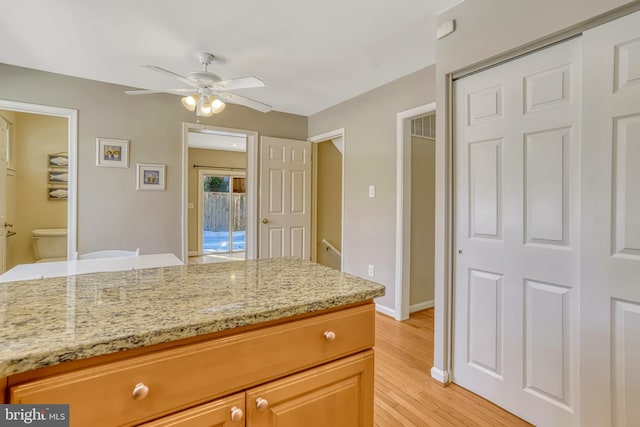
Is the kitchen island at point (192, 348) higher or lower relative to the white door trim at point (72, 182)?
lower

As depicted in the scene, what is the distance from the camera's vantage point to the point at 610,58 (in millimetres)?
1356

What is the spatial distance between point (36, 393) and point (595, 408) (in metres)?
2.06

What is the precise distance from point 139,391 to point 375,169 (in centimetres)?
309

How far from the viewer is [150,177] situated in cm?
346

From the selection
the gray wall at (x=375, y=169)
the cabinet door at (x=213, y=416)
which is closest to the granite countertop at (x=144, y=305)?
the cabinet door at (x=213, y=416)

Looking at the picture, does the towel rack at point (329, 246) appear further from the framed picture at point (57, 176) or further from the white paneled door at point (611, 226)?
the framed picture at point (57, 176)

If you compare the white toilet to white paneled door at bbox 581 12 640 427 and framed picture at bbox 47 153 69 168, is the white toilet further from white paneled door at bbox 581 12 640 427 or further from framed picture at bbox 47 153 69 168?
white paneled door at bbox 581 12 640 427

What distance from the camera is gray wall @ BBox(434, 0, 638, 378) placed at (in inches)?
57.5

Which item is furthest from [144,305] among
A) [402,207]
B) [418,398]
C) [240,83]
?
[402,207]

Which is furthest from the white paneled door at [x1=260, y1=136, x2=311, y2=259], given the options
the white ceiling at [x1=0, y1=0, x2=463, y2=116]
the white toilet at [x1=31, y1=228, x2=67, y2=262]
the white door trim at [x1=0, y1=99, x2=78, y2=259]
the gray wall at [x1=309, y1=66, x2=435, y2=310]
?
the white toilet at [x1=31, y1=228, x2=67, y2=262]

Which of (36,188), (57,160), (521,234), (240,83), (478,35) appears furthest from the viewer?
(57,160)

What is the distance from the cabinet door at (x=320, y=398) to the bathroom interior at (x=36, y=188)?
15.6 ft

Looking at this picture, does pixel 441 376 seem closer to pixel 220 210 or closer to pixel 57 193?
pixel 57 193

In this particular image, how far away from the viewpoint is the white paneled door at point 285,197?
411 cm
